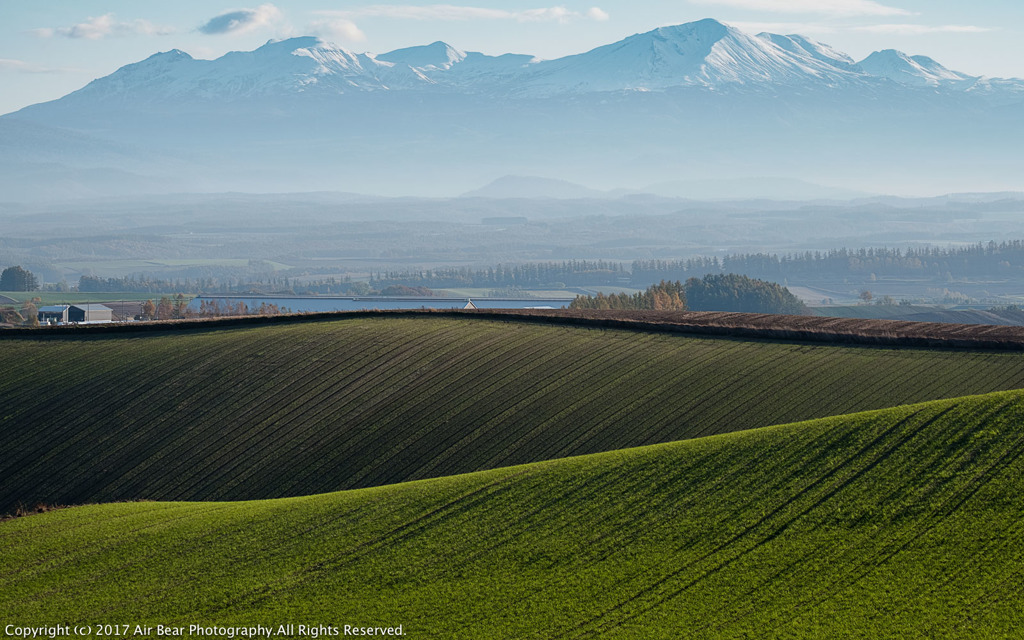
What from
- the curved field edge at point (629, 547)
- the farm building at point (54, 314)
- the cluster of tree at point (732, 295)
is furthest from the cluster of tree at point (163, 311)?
the curved field edge at point (629, 547)

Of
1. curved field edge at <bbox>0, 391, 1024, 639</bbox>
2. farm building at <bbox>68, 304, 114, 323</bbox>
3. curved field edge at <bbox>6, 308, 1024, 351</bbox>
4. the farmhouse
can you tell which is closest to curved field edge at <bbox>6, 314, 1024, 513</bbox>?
curved field edge at <bbox>6, 308, 1024, 351</bbox>

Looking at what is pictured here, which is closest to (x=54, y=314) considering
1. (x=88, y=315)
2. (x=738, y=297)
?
(x=88, y=315)

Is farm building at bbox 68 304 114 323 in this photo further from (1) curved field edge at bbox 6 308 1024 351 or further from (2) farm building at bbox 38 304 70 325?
(1) curved field edge at bbox 6 308 1024 351

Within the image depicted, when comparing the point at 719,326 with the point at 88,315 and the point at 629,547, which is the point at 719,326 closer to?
the point at 629,547

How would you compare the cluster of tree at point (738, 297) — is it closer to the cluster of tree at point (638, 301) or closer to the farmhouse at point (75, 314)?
the cluster of tree at point (638, 301)

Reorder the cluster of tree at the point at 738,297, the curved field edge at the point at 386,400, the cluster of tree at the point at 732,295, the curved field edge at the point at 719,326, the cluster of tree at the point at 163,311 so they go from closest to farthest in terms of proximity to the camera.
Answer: the curved field edge at the point at 386,400
the curved field edge at the point at 719,326
the cluster of tree at the point at 163,311
the cluster of tree at the point at 732,295
the cluster of tree at the point at 738,297

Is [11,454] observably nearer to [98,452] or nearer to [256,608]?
[98,452]

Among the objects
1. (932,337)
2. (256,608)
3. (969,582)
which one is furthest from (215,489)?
(932,337)
